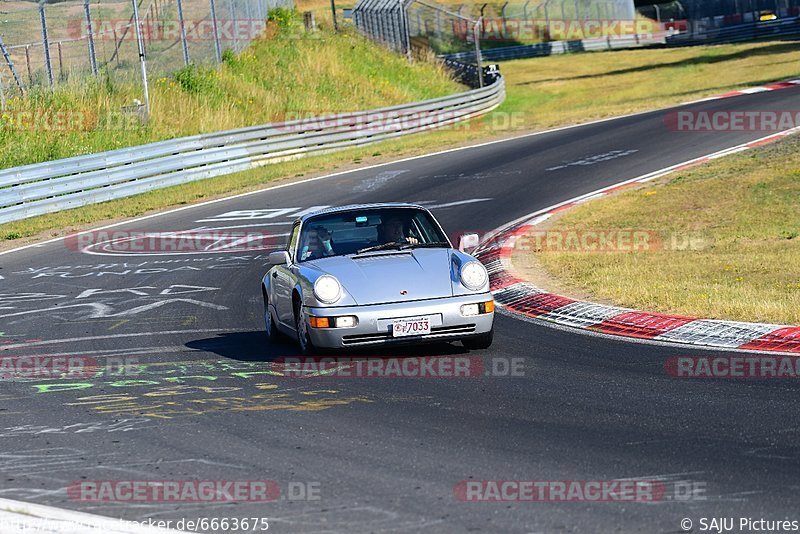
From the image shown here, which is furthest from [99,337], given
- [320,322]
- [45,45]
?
[45,45]

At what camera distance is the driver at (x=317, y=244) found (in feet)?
36.3

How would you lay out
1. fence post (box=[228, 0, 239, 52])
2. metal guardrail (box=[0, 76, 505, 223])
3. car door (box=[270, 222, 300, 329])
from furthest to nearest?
fence post (box=[228, 0, 239, 52]) → metal guardrail (box=[0, 76, 505, 223]) → car door (box=[270, 222, 300, 329])

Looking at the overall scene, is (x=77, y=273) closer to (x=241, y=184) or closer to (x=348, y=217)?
(x=348, y=217)

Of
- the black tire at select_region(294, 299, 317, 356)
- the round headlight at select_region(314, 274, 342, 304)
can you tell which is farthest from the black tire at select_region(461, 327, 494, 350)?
the black tire at select_region(294, 299, 317, 356)

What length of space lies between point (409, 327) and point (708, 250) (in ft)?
24.4

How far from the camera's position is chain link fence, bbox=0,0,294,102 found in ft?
96.9

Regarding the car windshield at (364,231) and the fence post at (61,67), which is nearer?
the car windshield at (364,231)

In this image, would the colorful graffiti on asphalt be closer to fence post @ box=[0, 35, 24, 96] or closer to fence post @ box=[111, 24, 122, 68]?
fence post @ box=[0, 35, 24, 96]

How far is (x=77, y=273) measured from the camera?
1695cm

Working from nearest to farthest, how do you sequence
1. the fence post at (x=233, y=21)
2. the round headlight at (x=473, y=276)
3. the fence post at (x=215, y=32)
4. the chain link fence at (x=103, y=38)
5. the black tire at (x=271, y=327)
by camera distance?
1. the round headlight at (x=473, y=276)
2. the black tire at (x=271, y=327)
3. the chain link fence at (x=103, y=38)
4. the fence post at (x=215, y=32)
5. the fence post at (x=233, y=21)

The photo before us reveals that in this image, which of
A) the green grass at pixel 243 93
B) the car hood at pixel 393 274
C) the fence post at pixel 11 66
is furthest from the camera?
the green grass at pixel 243 93

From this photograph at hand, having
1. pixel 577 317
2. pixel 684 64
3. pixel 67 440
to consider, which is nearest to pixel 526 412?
pixel 67 440

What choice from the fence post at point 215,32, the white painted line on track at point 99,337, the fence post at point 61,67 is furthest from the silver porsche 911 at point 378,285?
the fence post at point 215,32

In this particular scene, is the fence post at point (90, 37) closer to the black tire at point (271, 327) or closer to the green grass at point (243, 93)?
the green grass at point (243, 93)
